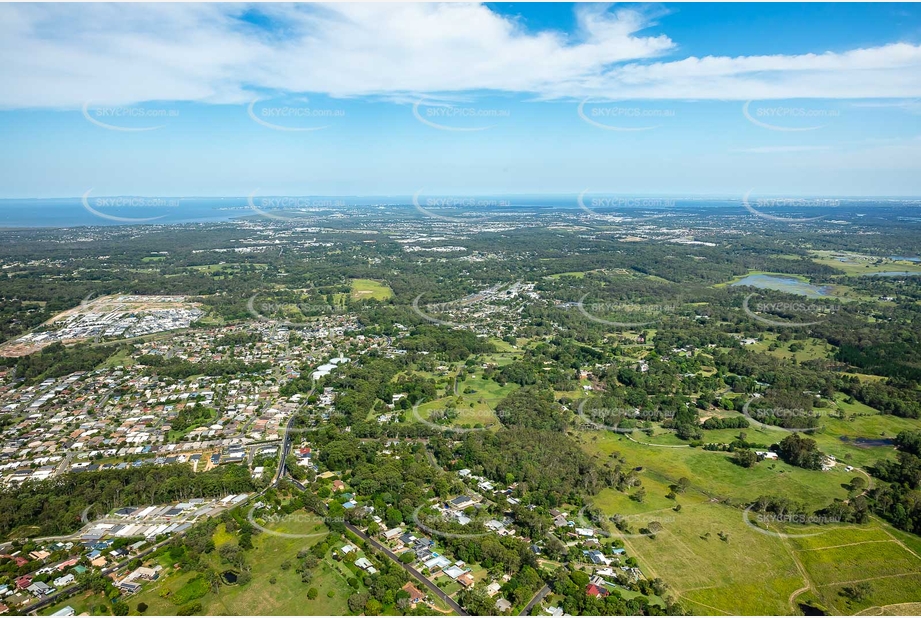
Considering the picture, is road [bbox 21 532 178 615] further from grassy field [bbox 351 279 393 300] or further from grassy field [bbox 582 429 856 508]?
grassy field [bbox 351 279 393 300]

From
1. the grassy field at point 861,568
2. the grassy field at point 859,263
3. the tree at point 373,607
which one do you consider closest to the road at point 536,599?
the tree at point 373,607

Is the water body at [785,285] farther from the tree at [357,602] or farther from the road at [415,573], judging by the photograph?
the tree at [357,602]

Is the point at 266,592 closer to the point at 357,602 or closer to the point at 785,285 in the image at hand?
the point at 357,602

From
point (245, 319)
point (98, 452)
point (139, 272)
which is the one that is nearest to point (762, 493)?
point (98, 452)

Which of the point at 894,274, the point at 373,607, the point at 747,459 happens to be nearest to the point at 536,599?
the point at 373,607

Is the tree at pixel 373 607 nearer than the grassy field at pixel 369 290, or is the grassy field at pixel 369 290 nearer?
the tree at pixel 373 607

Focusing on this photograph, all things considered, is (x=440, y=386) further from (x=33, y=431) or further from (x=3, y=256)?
(x=3, y=256)

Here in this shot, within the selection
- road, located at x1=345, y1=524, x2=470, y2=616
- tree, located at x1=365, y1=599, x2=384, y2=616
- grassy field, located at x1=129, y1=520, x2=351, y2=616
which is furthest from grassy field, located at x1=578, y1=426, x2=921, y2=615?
grassy field, located at x1=129, y1=520, x2=351, y2=616
